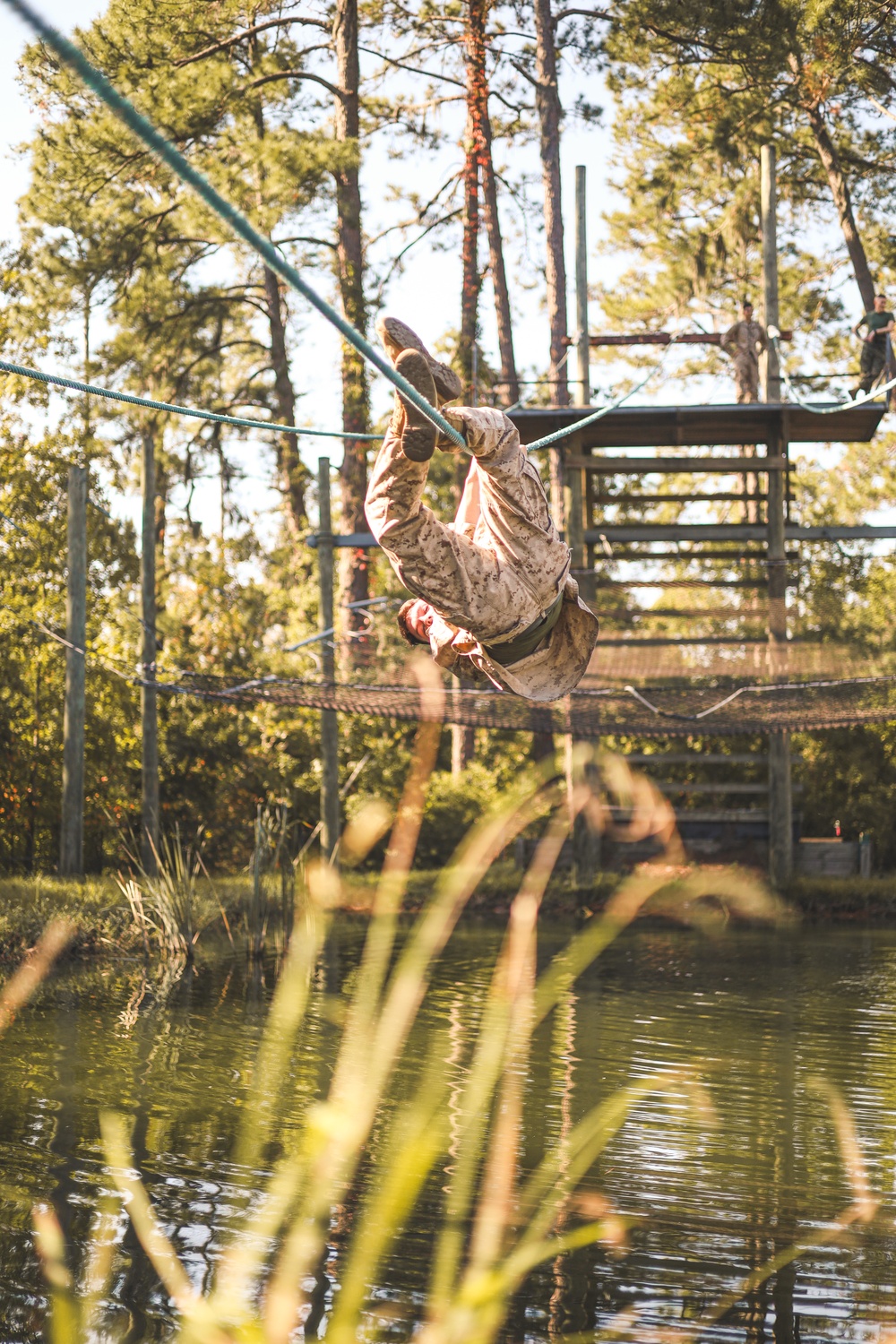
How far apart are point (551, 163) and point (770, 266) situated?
3359 millimetres

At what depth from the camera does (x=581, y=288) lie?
9453 mm

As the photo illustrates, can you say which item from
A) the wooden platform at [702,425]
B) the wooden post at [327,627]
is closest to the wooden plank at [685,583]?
the wooden platform at [702,425]

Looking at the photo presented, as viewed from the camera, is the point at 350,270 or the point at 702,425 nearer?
the point at 702,425

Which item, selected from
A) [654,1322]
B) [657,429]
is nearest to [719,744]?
[657,429]

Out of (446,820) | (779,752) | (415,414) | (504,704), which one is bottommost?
(446,820)

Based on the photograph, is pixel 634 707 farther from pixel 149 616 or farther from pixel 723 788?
pixel 149 616

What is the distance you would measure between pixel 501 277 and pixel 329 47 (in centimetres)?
273

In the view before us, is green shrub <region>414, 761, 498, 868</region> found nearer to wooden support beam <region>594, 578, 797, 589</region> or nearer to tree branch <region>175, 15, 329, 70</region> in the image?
Answer: wooden support beam <region>594, 578, 797, 589</region>

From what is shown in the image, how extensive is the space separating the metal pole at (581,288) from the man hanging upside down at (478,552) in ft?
19.6

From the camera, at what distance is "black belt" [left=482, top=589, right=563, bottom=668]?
3.38 m

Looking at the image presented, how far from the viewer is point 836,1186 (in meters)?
3.68

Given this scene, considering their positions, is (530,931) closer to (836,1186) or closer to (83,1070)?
(83,1070)

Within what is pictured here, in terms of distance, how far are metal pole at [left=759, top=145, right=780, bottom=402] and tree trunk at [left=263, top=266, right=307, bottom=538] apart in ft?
21.0

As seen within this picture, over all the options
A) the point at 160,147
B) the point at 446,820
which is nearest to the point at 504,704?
the point at 446,820
